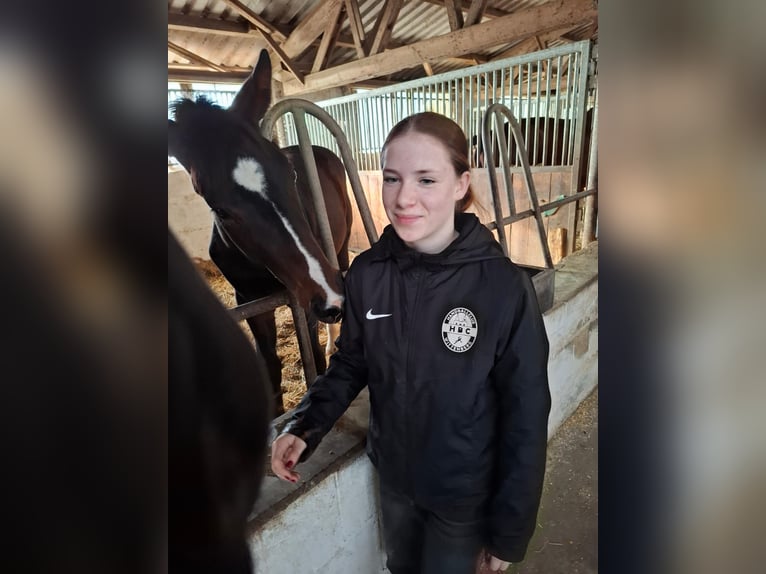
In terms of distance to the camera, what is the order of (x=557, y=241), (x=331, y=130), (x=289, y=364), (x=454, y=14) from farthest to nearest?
(x=557, y=241)
(x=289, y=364)
(x=454, y=14)
(x=331, y=130)

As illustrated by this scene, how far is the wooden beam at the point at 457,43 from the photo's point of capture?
71 cm

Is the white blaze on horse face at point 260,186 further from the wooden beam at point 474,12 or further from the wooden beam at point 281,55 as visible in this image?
the wooden beam at point 474,12

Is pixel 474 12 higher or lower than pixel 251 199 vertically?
higher

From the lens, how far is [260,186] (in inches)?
19.1

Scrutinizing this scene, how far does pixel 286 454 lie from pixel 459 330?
0.29 m

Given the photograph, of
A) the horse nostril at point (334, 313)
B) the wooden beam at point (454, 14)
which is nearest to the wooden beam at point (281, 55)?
the horse nostril at point (334, 313)

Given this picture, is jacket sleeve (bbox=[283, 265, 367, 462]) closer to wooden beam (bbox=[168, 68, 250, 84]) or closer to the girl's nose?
the girl's nose

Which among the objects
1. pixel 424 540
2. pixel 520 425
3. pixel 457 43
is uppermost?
pixel 457 43

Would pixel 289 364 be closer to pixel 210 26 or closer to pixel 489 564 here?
pixel 489 564

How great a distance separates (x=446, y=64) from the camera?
157 cm

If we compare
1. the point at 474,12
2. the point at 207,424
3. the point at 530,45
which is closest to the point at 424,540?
the point at 207,424
